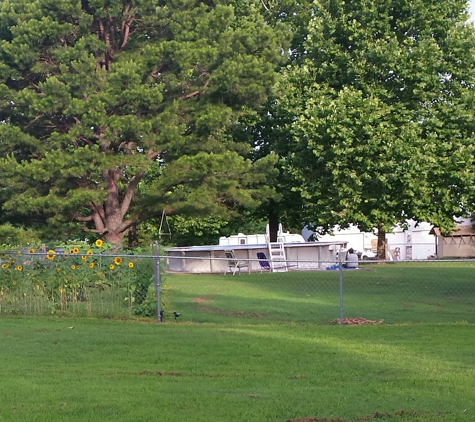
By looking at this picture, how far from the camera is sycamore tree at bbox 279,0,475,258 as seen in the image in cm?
3043

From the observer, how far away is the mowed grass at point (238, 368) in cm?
664

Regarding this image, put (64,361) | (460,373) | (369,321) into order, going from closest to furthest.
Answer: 1. (460,373)
2. (64,361)
3. (369,321)

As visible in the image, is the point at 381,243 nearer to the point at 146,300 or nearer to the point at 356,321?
the point at 356,321

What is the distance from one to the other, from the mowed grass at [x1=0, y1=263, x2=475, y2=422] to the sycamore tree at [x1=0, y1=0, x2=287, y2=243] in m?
12.8

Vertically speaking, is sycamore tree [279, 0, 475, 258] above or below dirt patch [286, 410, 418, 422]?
above

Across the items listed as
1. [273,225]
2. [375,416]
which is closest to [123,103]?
[273,225]

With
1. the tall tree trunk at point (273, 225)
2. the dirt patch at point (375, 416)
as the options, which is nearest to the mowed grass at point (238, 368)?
the dirt patch at point (375, 416)

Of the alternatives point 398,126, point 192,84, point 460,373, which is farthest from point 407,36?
point 460,373

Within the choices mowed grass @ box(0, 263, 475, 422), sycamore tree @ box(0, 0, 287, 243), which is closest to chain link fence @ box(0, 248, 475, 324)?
mowed grass @ box(0, 263, 475, 422)

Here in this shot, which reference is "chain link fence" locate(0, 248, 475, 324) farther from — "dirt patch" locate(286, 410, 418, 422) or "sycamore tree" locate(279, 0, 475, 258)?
"sycamore tree" locate(279, 0, 475, 258)

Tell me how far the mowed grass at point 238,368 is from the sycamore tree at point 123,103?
42.1 feet

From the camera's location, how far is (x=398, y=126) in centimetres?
3162

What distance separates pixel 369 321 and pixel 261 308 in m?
3.10

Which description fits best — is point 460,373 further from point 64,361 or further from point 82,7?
point 82,7
